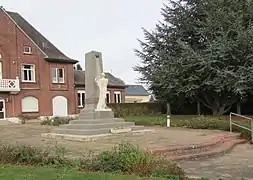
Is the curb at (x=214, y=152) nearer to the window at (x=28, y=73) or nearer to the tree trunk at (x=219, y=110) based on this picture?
the tree trunk at (x=219, y=110)

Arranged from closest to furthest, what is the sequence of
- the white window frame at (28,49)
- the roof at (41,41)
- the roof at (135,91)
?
the white window frame at (28,49), the roof at (41,41), the roof at (135,91)

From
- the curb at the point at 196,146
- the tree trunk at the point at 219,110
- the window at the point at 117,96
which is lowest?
the curb at the point at 196,146

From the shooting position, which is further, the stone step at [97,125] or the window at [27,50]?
the window at [27,50]

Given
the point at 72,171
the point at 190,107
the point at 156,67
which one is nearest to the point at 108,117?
the point at 72,171

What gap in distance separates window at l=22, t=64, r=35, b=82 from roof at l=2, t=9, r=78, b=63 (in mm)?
1845

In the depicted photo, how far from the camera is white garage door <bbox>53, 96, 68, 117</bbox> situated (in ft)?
133

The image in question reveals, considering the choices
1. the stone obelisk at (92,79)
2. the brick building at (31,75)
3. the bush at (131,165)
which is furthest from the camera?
the brick building at (31,75)

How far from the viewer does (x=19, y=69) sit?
37.8 metres

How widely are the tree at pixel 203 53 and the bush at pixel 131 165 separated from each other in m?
18.9

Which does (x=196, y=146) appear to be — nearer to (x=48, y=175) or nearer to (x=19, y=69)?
(x=48, y=175)

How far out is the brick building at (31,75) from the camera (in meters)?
36.8

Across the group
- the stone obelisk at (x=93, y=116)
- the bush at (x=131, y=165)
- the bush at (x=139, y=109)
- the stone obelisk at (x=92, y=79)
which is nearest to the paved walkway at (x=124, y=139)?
the stone obelisk at (x=93, y=116)

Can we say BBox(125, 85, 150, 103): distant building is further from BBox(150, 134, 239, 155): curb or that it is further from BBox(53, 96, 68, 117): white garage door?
BBox(150, 134, 239, 155): curb

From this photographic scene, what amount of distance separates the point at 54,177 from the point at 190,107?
104ft
